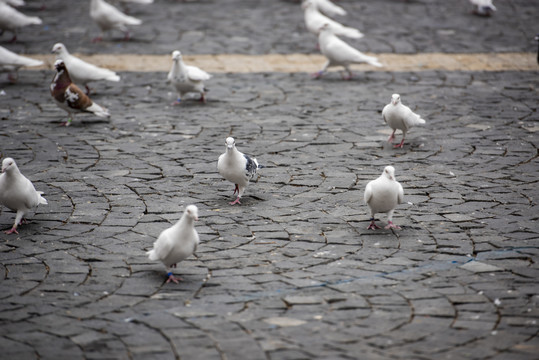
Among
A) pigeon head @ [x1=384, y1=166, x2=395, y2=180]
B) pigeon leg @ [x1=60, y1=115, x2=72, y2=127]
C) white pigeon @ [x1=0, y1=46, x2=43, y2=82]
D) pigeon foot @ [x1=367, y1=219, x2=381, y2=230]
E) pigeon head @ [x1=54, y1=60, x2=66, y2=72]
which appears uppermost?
pigeon head @ [x1=384, y1=166, x2=395, y2=180]

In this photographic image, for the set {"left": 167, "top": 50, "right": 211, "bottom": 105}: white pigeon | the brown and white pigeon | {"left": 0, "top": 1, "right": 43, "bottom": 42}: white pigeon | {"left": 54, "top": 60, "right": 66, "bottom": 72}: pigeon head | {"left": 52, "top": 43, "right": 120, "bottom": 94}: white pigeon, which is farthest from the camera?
{"left": 0, "top": 1, "right": 43, "bottom": 42}: white pigeon

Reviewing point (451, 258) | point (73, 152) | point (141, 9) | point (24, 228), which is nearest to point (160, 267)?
point (24, 228)

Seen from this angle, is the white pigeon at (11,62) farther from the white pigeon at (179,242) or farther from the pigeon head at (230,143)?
the white pigeon at (179,242)

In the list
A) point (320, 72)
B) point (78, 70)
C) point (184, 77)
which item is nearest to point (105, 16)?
point (78, 70)

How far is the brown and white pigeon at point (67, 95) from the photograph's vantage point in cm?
975

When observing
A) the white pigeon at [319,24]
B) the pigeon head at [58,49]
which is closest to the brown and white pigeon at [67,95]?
the pigeon head at [58,49]

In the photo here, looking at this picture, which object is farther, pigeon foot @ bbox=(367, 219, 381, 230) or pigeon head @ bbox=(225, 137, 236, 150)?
pigeon head @ bbox=(225, 137, 236, 150)

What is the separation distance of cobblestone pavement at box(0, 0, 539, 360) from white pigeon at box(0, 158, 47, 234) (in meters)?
0.23

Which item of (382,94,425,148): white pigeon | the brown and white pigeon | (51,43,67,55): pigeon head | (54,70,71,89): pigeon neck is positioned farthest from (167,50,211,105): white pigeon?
(382,94,425,148): white pigeon

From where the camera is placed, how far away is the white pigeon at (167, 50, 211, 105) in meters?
10.5

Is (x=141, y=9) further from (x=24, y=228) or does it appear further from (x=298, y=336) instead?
(x=298, y=336)

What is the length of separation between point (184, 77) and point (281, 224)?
4.33 metres

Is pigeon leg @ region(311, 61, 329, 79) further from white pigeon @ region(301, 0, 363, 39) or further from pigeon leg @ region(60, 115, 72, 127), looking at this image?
pigeon leg @ region(60, 115, 72, 127)

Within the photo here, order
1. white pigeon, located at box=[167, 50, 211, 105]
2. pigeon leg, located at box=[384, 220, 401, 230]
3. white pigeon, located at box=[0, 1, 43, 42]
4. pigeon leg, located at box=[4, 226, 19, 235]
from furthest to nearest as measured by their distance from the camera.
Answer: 1. white pigeon, located at box=[0, 1, 43, 42]
2. white pigeon, located at box=[167, 50, 211, 105]
3. pigeon leg, located at box=[384, 220, 401, 230]
4. pigeon leg, located at box=[4, 226, 19, 235]
